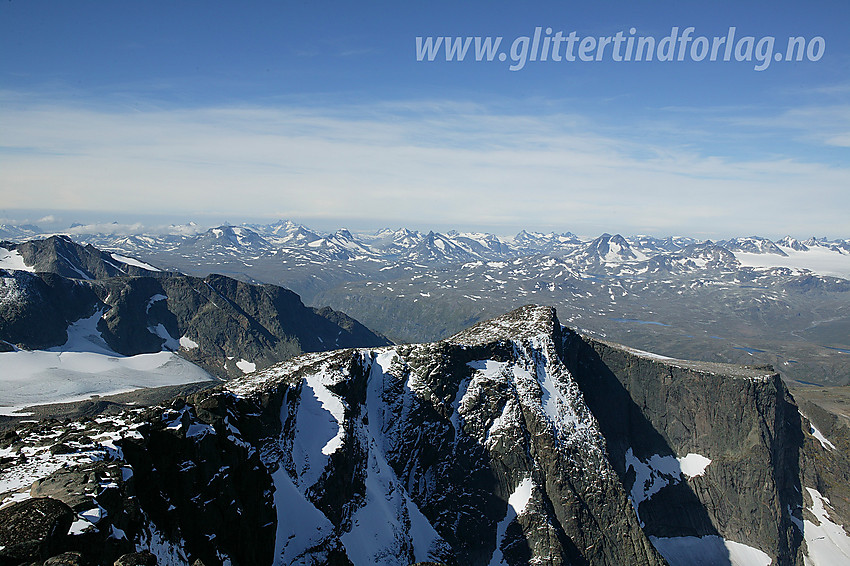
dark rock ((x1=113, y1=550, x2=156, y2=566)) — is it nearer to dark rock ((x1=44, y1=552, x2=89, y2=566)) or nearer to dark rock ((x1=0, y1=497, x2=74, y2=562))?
dark rock ((x1=44, y1=552, x2=89, y2=566))

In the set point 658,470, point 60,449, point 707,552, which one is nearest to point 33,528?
point 60,449

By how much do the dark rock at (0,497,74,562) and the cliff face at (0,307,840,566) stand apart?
4.22 feet

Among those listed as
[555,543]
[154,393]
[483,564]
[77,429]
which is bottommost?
[154,393]

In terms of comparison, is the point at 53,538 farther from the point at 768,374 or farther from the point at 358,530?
the point at 768,374

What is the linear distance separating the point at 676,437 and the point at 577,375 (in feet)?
131

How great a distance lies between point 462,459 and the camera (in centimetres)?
8588

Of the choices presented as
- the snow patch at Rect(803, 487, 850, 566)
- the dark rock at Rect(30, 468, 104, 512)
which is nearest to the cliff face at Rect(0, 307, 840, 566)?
the dark rock at Rect(30, 468, 104, 512)

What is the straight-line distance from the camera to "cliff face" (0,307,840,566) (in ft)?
124

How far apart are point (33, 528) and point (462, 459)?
72.4 m

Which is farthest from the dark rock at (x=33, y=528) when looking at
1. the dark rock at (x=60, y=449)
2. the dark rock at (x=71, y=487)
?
the dark rock at (x=60, y=449)

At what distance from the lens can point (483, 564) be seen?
79.0 meters

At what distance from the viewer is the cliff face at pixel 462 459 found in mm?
37781

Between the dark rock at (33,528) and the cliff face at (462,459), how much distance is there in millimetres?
1285

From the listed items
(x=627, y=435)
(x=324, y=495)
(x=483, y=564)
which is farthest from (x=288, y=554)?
(x=627, y=435)
